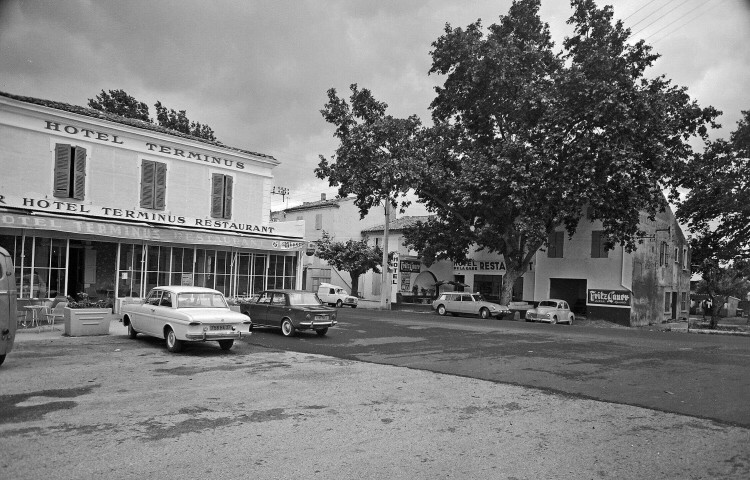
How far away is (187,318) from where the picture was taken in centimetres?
1269

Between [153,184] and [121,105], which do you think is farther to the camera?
[121,105]

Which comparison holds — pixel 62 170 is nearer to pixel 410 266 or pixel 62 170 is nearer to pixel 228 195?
pixel 228 195

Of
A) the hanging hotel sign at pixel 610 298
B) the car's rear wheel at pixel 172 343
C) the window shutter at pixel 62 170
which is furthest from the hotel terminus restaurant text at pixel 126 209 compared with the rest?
the hanging hotel sign at pixel 610 298

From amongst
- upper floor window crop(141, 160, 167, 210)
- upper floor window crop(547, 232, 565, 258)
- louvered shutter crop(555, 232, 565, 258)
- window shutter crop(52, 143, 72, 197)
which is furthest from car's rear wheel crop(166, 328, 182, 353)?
louvered shutter crop(555, 232, 565, 258)

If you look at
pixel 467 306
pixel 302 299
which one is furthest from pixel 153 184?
pixel 467 306

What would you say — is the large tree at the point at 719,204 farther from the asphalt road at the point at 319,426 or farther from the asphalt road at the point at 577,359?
the asphalt road at the point at 319,426

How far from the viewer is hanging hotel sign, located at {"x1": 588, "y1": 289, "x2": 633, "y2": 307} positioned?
33.8 meters

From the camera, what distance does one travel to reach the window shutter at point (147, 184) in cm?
2233

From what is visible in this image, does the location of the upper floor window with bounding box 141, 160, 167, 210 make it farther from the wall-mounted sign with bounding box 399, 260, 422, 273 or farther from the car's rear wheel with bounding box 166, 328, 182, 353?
the wall-mounted sign with bounding box 399, 260, 422, 273

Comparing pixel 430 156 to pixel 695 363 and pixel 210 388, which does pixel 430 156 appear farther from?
pixel 210 388

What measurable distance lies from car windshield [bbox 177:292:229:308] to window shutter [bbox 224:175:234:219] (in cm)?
1121

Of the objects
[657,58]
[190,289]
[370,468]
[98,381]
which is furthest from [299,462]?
[657,58]

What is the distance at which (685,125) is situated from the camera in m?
29.8

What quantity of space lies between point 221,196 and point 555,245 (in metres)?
23.0
